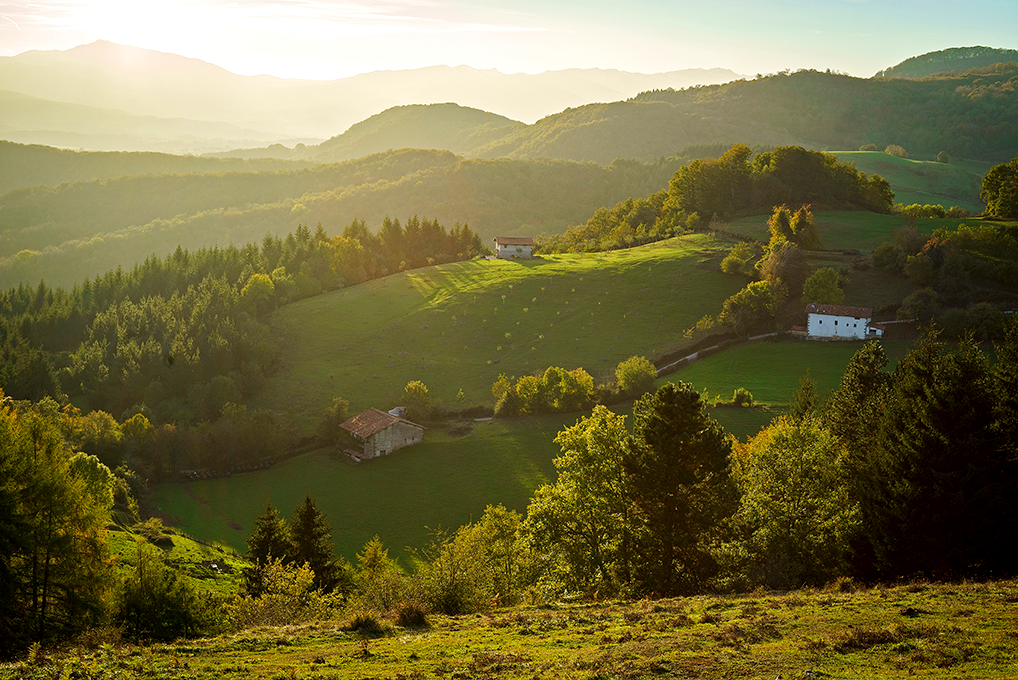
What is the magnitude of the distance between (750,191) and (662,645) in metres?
132

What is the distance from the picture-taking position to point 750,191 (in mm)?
135375

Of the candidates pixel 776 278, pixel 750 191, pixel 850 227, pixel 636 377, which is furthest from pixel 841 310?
pixel 750 191

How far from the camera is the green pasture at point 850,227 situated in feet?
361

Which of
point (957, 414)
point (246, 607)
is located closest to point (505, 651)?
point (246, 607)

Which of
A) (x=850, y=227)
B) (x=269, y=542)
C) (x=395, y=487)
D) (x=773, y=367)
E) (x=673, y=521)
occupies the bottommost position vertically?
(x=395, y=487)

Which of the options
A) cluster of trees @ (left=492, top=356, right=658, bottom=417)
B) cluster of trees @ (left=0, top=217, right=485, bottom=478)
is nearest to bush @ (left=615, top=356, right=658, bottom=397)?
cluster of trees @ (left=492, top=356, right=658, bottom=417)

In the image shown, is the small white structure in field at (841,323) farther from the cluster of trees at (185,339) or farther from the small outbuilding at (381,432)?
the cluster of trees at (185,339)

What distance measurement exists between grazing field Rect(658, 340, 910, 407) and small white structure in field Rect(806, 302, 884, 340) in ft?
6.14

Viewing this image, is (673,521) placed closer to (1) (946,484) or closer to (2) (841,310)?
(1) (946,484)

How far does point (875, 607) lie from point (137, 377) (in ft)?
329

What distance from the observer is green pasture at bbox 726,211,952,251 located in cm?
11006

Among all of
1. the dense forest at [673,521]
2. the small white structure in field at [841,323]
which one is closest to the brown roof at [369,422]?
the dense forest at [673,521]

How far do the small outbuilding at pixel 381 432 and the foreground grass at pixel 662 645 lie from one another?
167 ft

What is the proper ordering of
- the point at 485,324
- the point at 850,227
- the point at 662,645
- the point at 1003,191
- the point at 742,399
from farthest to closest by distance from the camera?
the point at 850,227 < the point at 1003,191 < the point at 485,324 < the point at 742,399 < the point at 662,645
